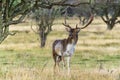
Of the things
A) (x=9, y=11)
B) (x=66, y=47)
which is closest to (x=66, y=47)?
(x=66, y=47)

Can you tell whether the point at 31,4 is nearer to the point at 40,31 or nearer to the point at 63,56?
the point at 63,56

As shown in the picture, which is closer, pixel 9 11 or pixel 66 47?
pixel 9 11

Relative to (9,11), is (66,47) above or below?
below

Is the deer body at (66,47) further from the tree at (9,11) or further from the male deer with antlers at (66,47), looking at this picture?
the tree at (9,11)

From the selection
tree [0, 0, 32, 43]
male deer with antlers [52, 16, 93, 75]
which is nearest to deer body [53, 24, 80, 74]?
male deer with antlers [52, 16, 93, 75]

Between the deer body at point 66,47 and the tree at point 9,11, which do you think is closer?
the tree at point 9,11

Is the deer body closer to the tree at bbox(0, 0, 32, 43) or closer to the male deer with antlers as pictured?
the male deer with antlers

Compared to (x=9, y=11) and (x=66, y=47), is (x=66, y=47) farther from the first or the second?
(x=9, y=11)

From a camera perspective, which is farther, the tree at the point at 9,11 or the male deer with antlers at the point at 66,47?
the male deer with antlers at the point at 66,47

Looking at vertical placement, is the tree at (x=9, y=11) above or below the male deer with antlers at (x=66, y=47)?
above

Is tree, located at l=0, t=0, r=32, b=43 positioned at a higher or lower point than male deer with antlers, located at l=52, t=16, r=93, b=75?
higher

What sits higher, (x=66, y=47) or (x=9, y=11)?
(x=9, y=11)

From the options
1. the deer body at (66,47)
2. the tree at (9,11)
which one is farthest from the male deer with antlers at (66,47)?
the tree at (9,11)

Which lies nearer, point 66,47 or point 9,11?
point 9,11
